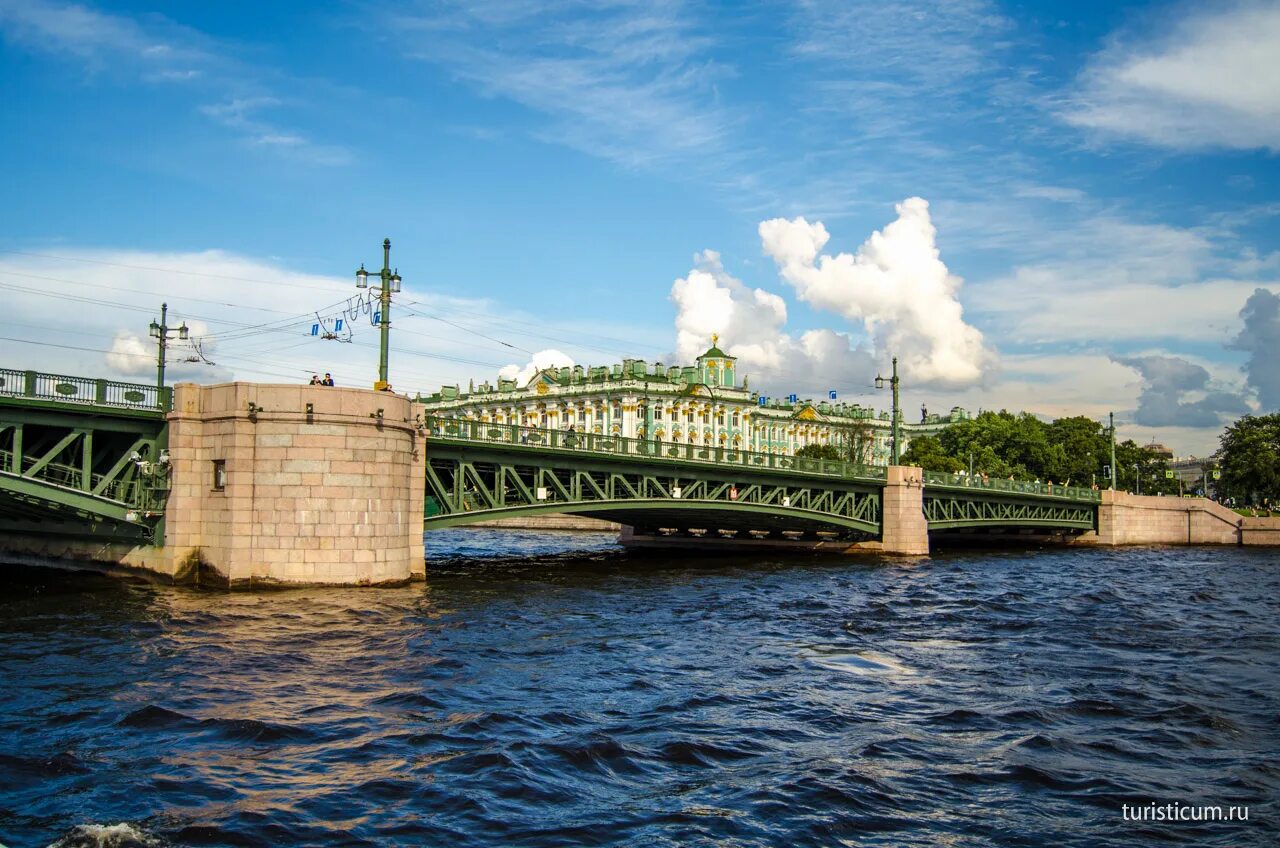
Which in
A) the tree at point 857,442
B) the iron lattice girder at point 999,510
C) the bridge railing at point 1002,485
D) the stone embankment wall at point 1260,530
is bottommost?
the stone embankment wall at point 1260,530

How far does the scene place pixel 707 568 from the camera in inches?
1780

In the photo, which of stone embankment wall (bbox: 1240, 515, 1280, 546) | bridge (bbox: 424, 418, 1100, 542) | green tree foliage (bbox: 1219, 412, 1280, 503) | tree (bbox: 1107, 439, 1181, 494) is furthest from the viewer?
tree (bbox: 1107, 439, 1181, 494)

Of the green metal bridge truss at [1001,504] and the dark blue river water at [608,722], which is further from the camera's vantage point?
the green metal bridge truss at [1001,504]

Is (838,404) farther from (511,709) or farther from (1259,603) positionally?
(511,709)

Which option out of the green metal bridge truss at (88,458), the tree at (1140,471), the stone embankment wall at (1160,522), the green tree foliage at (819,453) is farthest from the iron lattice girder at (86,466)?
the tree at (1140,471)

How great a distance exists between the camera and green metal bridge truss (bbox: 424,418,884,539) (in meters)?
34.4

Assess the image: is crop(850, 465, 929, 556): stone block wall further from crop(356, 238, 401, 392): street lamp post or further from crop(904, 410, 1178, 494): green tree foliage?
crop(904, 410, 1178, 494): green tree foliage

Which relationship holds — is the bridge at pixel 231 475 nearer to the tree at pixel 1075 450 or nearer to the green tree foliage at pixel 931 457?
the green tree foliage at pixel 931 457

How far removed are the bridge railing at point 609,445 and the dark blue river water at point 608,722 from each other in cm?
676

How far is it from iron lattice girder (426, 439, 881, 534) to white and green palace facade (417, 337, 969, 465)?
52820 mm

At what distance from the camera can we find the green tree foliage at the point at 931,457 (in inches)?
4058

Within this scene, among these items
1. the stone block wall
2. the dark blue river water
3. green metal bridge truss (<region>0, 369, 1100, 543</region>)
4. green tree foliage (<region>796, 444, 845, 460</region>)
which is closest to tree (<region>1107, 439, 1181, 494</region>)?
green tree foliage (<region>796, 444, 845, 460</region>)

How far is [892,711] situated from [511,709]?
19.0 ft

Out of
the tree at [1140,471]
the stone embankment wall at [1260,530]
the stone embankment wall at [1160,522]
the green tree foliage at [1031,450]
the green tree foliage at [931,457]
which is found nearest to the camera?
the stone embankment wall at [1160,522]
